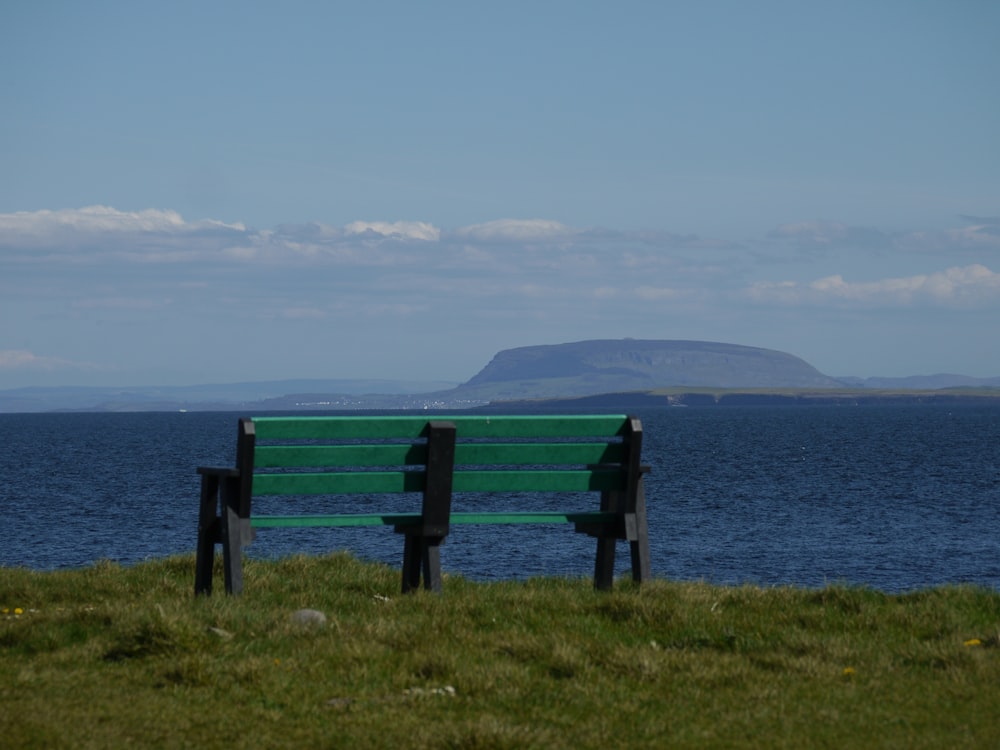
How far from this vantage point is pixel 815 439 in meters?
108

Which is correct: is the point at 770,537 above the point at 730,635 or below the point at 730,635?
below

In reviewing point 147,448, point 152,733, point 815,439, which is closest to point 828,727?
point 152,733

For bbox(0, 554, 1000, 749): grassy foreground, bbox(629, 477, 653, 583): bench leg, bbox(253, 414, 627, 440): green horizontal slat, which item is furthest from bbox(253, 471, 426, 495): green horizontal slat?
bbox(629, 477, 653, 583): bench leg

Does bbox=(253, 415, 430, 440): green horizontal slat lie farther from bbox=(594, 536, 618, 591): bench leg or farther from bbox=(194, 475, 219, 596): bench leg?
bbox=(594, 536, 618, 591): bench leg

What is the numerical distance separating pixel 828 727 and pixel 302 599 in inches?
179

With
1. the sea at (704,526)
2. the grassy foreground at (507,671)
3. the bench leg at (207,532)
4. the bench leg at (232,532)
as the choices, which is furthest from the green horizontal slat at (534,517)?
the sea at (704,526)

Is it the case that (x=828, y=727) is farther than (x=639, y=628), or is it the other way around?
(x=639, y=628)

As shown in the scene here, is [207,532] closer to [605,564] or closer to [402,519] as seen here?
[402,519]

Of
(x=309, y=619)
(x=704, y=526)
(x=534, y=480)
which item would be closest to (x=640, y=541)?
(x=534, y=480)

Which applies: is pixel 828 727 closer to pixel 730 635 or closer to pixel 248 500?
pixel 730 635

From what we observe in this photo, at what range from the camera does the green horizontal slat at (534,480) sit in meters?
9.74

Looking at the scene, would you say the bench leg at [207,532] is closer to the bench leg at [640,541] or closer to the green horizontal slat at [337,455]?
the green horizontal slat at [337,455]

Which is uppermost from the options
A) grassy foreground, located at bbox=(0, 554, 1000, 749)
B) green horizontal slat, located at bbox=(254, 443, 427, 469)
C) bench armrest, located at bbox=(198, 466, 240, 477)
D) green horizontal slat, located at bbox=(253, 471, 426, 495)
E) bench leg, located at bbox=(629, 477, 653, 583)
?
green horizontal slat, located at bbox=(254, 443, 427, 469)

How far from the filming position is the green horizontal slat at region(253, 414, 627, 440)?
30.1 feet
